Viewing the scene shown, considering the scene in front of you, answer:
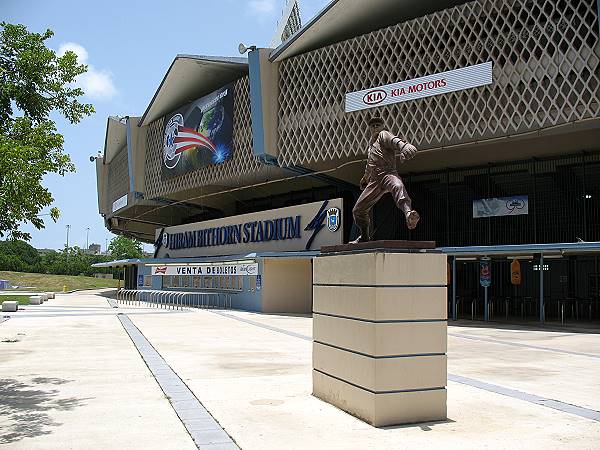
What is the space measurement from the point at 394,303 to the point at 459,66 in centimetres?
1720

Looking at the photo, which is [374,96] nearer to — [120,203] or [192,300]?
[192,300]

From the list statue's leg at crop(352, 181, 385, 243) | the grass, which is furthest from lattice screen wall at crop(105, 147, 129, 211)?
statue's leg at crop(352, 181, 385, 243)

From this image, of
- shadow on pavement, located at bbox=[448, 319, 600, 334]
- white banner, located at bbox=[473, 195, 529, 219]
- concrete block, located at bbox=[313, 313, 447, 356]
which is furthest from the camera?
white banner, located at bbox=[473, 195, 529, 219]

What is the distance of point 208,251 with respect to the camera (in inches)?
1447

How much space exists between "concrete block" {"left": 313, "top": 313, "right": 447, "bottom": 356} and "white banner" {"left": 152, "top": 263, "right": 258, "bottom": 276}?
21.9 meters

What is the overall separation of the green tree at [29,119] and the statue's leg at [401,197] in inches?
174

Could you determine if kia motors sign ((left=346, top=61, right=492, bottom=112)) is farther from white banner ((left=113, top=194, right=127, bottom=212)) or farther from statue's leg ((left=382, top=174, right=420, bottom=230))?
white banner ((left=113, top=194, right=127, bottom=212))

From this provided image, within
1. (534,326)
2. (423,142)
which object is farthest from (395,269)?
(534,326)

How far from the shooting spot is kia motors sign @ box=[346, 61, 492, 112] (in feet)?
70.5

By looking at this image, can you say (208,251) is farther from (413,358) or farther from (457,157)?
(413,358)

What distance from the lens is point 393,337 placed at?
7.02 meters

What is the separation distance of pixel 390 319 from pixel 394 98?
17.9 meters

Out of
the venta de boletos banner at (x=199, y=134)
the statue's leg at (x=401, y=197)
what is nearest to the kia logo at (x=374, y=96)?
the venta de boletos banner at (x=199, y=134)

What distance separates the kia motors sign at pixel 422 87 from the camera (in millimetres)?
21500
